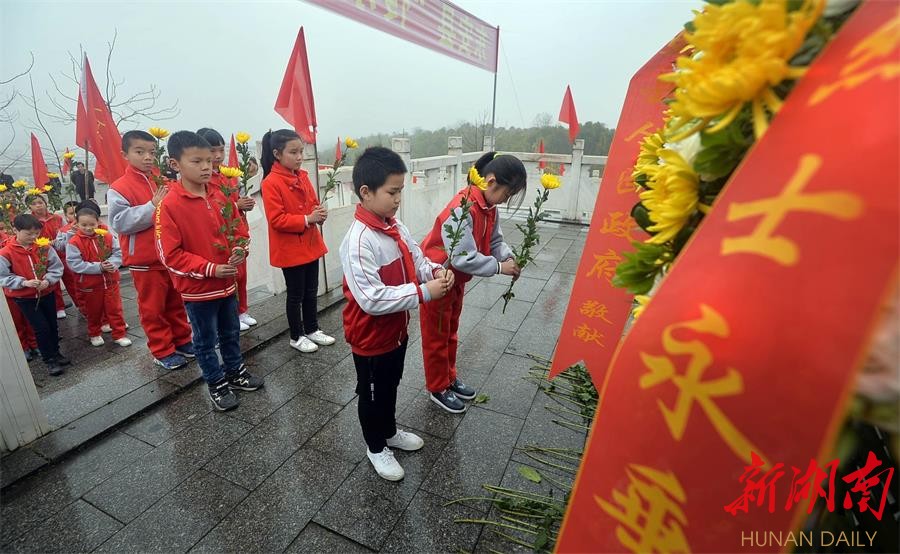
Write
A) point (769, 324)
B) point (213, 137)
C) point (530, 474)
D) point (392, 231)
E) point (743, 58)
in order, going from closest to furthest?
point (769, 324) → point (743, 58) → point (392, 231) → point (530, 474) → point (213, 137)

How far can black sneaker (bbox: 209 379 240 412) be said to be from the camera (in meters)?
2.95

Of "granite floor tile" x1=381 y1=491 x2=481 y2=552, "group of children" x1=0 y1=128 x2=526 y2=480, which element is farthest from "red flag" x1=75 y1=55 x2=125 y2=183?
"granite floor tile" x1=381 y1=491 x2=481 y2=552

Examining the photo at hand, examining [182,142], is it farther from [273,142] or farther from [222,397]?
[222,397]

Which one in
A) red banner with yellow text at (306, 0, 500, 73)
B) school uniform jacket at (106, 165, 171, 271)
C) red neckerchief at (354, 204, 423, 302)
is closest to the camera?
red neckerchief at (354, 204, 423, 302)

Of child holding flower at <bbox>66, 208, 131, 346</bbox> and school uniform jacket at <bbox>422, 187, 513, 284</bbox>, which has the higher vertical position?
school uniform jacket at <bbox>422, 187, 513, 284</bbox>

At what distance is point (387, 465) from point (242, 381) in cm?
152

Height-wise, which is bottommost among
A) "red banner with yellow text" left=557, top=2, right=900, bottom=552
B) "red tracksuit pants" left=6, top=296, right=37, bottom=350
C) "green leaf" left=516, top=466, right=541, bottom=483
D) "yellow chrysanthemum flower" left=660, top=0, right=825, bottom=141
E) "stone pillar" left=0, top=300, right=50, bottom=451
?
"red tracksuit pants" left=6, top=296, right=37, bottom=350

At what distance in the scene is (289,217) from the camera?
11.5 ft

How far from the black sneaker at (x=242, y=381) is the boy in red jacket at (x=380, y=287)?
4.26 ft

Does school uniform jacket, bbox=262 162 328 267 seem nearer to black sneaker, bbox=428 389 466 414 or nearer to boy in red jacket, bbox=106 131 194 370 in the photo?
boy in red jacket, bbox=106 131 194 370

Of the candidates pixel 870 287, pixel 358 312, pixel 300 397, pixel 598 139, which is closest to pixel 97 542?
pixel 300 397

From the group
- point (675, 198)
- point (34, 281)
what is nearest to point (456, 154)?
point (34, 281)

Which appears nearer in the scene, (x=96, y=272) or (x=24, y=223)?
(x=24, y=223)

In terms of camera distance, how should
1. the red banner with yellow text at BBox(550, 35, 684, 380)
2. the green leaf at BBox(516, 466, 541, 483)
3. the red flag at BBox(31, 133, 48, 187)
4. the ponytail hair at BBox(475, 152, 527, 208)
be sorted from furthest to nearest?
the red flag at BBox(31, 133, 48, 187) → the ponytail hair at BBox(475, 152, 527, 208) → the green leaf at BBox(516, 466, 541, 483) → the red banner with yellow text at BBox(550, 35, 684, 380)
